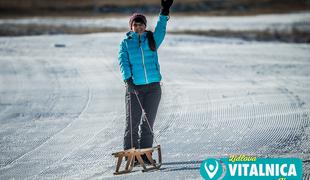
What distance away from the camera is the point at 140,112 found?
7113mm

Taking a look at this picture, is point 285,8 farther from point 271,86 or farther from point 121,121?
point 121,121

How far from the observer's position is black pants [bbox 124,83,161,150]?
7039 millimetres

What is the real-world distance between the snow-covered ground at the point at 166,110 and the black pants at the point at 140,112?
0.33 metres

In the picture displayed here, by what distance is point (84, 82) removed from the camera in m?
13.5

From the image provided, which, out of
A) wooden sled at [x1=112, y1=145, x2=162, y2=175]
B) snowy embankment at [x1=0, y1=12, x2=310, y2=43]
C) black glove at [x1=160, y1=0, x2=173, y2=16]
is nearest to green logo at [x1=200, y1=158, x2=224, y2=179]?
wooden sled at [x1=112, y1=145, x2=162, y2=175]

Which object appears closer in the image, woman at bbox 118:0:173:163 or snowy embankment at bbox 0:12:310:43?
woman at bbox 118:0:173:163

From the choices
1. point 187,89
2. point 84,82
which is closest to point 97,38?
point 84,82

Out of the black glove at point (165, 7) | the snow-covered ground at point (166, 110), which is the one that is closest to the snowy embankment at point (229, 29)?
the snow-covered ground at point (166, 110)

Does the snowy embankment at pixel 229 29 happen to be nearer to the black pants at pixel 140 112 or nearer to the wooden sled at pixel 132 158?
the black pants at pixel 140 112

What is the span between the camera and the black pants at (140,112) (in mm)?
7039

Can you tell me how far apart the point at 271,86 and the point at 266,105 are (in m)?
2.28

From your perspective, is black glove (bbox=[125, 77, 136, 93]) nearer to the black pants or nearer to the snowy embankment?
the black pants

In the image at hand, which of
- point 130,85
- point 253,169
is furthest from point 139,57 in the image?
point 253,169

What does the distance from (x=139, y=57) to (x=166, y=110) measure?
3.33m
